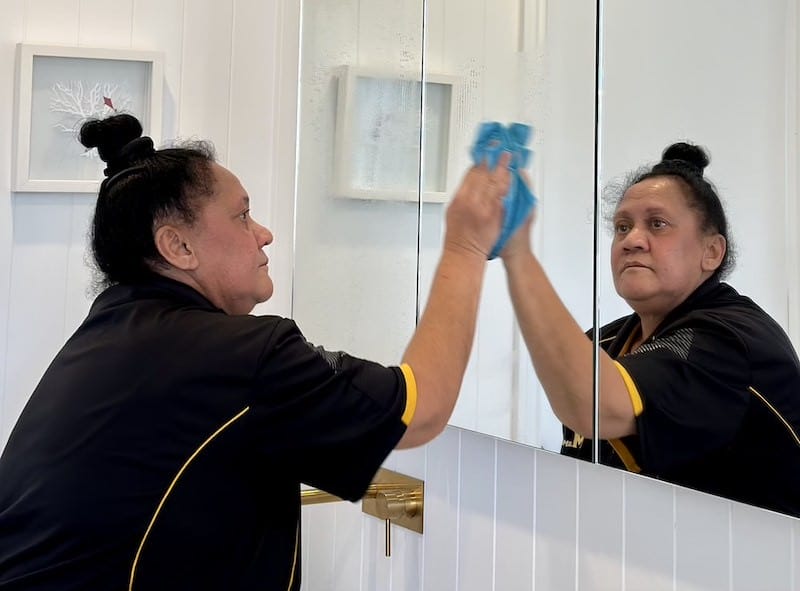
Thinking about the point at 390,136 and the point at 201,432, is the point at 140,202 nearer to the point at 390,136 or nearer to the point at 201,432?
the point at 201,432

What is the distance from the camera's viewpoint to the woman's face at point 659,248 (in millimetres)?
951

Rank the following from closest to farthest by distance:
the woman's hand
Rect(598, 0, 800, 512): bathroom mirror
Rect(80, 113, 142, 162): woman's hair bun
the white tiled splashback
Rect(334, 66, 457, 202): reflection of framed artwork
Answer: Rect(598, 0, 800, 512): bathroom mirror
the white tiled splashback
the woman's hand
Rect(80, 113, 142, 162): woman's hair bun
Rect(334, 66, 457, 202): reflection of framed artwork

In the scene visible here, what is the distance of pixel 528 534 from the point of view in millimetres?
1245

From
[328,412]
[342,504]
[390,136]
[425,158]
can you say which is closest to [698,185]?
[328,412]

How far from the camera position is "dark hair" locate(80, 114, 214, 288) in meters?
1.13

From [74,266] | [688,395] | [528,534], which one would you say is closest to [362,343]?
[528,534]

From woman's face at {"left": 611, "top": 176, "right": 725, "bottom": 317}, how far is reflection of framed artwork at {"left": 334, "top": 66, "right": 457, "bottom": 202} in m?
0.40

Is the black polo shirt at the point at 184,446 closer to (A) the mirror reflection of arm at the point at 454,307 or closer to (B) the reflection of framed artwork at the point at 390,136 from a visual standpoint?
(A) the mirror reflection of arm at the point at 454,307

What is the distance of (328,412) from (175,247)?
1.04ft

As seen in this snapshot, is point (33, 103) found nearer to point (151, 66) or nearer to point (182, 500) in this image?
point (151, 66)

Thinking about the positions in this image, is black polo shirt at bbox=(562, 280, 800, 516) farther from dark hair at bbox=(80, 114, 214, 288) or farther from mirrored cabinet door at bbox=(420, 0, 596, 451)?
dark hair at bbox=(80, 114, 214, 288)

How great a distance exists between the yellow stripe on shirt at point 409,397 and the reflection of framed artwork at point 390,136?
45cm

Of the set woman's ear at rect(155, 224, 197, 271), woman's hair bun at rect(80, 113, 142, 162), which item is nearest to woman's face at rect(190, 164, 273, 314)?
woman's ear at rect(155, 224, 197, 271)

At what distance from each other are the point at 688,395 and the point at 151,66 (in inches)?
50.1
